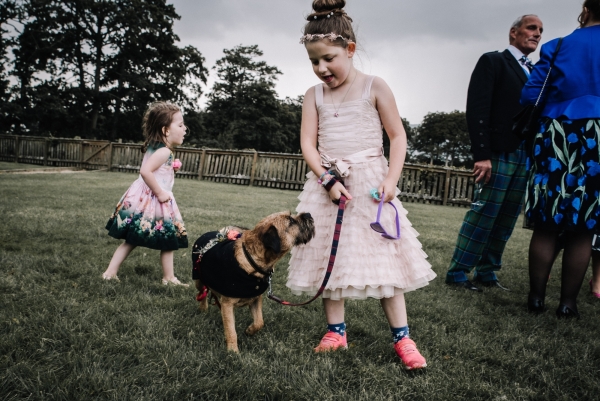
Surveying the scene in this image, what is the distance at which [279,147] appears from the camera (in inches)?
1791

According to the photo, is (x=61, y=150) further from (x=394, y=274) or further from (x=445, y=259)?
(x=394, y=274)

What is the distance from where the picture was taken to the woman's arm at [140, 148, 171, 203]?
3.73 m

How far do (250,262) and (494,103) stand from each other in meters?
2.99

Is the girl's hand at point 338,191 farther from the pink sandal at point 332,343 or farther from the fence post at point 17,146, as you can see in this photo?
the fence post at point 17,146

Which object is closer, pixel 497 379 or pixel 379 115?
pixel 497 379

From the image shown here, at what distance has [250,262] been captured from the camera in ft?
8.57

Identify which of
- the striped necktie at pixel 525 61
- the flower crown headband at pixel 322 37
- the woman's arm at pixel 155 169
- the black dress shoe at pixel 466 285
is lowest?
the black dress shoe at pixel 466 285

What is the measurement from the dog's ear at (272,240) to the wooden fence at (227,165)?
1426 cm

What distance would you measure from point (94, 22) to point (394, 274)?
40389 mm

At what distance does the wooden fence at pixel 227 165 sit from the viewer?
1648 cm

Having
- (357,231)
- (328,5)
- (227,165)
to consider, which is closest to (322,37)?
(328,5)

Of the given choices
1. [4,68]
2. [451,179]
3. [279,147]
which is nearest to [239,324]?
[451,179]

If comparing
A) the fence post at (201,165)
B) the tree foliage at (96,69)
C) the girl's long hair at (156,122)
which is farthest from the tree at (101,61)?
the girl's long hair at (156,122)

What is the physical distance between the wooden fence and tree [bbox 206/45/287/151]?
68.4 feet
